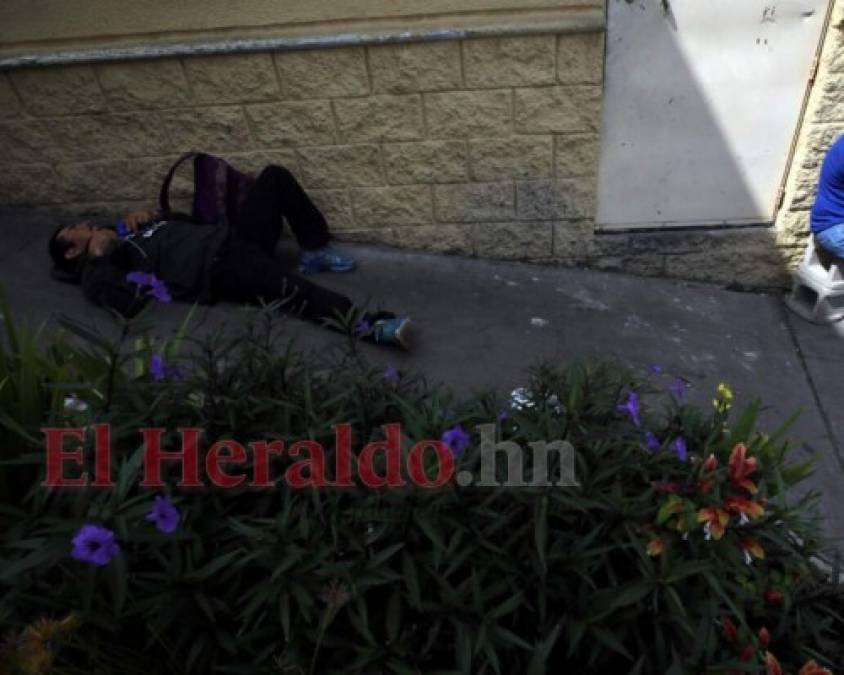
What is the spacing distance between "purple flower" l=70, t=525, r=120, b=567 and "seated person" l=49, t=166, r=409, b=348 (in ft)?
7.17

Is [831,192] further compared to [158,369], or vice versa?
[831,192]

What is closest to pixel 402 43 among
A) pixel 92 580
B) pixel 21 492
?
pixel 21 492

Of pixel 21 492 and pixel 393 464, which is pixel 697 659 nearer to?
pixel 393 464

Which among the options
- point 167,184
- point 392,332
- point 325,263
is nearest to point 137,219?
point 167,184

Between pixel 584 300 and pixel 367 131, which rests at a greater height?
pixel 367 131

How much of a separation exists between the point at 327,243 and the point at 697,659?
3.14 meters

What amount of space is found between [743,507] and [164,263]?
3.06 metres

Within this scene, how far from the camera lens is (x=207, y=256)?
360 cm

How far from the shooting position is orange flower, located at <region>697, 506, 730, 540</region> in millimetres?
1395

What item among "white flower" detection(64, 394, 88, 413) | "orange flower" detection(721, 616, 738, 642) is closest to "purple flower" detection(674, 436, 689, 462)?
"orange flower" detection(721, 616, 738, 642)

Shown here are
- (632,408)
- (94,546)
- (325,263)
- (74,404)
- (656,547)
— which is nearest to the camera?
(94,546)

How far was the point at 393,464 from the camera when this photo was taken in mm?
1507

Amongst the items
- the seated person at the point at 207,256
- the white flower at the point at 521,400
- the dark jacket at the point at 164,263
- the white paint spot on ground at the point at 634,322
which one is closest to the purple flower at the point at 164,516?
the white flower at the point at 521,400

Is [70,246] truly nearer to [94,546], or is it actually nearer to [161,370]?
[161,370]
